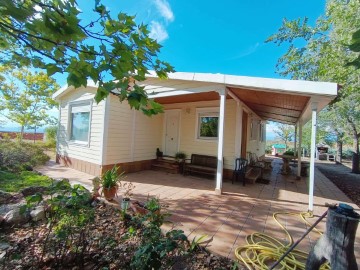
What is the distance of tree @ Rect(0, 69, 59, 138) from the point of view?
40.7 feet

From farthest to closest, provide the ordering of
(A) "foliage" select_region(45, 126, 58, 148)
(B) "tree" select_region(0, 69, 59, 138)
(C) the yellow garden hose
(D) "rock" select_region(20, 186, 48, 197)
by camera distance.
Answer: (A) "foliage" select_region(45, 126, 58, 148)
(B) "tree" select_region(0, 69, 59, 138)
(D) "rock" select_region(20, 186, 48, 197)
(C) the yellow garden hose

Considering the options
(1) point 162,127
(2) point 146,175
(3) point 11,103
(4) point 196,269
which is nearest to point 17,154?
(2) point 146,175

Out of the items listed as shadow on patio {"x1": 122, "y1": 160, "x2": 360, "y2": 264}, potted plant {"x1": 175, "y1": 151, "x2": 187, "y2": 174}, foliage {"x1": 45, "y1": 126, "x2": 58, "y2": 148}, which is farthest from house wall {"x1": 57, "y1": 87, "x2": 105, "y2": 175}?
foliage {"x1": 45, "y1": 126, "x2": 58, "y2": 148}

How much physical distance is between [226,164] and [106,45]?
21.0 ft

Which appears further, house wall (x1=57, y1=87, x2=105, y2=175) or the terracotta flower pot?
house wall (x1=57, y1=87, x2=105, y2=175)

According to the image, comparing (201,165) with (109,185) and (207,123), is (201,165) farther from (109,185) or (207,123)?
(109,185)

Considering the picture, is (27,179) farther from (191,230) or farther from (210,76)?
(210,76)

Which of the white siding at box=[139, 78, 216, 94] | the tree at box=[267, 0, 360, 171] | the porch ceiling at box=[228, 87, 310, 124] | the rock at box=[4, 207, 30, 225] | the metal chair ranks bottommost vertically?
the rock at box=[4, 207, 30, 225]

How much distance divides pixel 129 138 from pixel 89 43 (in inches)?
238

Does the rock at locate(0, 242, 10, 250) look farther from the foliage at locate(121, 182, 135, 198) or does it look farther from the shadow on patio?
the shadow on patio

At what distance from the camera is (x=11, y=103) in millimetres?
12469

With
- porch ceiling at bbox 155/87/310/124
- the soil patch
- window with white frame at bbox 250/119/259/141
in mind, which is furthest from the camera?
window with white frame at bbox 250/119/259/141

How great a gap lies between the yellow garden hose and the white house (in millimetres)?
2234

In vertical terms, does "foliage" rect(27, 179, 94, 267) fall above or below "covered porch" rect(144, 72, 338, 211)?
below
